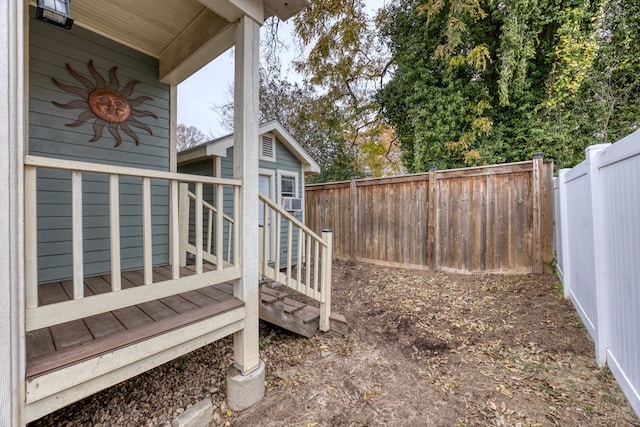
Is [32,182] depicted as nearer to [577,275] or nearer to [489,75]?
[577,275]

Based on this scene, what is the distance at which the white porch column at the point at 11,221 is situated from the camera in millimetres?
1175

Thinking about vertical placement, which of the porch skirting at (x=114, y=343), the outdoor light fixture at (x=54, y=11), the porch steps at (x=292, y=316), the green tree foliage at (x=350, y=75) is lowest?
the porch steps at (x=292, y=316)

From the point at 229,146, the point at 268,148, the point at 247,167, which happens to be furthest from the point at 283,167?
the point at 247,167

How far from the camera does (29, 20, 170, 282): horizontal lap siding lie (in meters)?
2.62

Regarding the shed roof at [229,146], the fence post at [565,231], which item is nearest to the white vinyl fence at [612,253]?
the fence post at [565,231]

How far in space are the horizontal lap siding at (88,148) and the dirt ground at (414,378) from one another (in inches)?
56.8

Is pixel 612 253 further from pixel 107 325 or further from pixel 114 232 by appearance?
pixel 107 325

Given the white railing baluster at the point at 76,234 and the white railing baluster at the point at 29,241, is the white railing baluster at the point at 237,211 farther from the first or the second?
the white railing baluster at the point at 29,241

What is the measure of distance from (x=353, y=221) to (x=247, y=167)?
4.45 metres

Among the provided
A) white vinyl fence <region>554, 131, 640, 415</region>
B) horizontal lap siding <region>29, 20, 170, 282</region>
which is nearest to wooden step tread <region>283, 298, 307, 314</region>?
horizontal lap siding <region>29, 20, 170, 282</region>

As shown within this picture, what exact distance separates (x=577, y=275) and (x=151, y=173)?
4.09 meters

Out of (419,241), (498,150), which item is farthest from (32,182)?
(498,150)

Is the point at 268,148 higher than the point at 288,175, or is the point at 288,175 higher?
the point at 268,148

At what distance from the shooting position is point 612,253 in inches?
76.5
